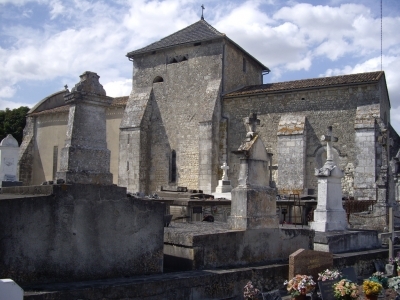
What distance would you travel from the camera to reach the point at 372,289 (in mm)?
6699

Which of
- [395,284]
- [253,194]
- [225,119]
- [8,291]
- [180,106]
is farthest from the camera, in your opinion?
[180,106]

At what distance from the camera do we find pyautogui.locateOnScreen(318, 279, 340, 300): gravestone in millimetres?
6499

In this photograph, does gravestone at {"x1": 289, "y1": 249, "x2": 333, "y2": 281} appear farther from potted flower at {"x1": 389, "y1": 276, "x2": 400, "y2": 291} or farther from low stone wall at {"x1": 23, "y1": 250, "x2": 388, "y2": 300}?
potted flower at {"x1": 389, "y1": 276, "x2": 400, "y2": 291}

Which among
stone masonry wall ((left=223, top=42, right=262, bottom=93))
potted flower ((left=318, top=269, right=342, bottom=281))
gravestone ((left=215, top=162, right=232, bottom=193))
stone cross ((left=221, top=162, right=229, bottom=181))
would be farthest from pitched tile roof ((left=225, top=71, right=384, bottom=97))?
potted flower ((left=318, top=269, right=342, bottom=281))

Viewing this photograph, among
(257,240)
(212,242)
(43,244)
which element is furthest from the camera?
(257,240)

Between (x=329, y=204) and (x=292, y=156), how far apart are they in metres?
10.9

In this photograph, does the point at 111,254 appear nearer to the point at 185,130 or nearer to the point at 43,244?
the point at 43,244

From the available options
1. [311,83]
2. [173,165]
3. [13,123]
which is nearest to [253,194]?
[311,83]

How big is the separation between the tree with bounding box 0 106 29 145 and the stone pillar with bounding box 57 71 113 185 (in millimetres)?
40913

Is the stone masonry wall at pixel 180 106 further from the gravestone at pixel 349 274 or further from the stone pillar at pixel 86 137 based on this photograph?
the stone pillar at pixel 86 137

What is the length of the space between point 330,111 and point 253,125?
14.1 m

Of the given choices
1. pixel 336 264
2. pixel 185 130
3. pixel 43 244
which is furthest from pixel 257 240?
pixel 185 130

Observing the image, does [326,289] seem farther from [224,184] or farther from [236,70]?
[236,70]

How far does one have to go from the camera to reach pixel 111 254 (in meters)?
5.67
